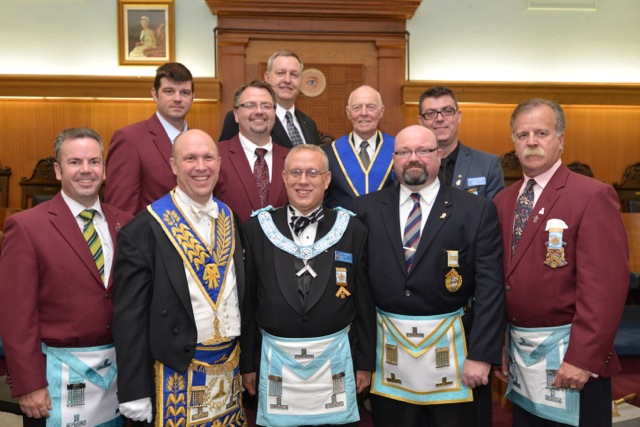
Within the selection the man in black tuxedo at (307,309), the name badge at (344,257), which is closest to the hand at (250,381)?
the man in black tuxedo at (307,309)

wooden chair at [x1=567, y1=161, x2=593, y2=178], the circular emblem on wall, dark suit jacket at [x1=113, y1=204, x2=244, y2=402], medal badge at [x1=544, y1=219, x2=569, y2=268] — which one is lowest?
dark suit jacket at [x1=113, y1=204, x2=244, y2=402]

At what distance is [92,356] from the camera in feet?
7.73

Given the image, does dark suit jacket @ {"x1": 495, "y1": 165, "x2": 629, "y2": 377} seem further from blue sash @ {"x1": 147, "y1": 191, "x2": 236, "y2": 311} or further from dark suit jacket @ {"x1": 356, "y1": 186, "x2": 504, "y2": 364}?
blue sash @ {"x1": 147, "y1": 191, "x2": 236, "y2": 311}

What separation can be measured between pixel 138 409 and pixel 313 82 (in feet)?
18.9

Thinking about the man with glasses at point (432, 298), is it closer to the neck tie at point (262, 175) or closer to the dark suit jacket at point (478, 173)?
the dark suit jacket at point (478, 173)

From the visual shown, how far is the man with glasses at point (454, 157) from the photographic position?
3227 mm

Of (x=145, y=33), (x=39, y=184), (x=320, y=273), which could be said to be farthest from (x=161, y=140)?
(x=39, y=184)

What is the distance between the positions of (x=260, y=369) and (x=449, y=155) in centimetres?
161

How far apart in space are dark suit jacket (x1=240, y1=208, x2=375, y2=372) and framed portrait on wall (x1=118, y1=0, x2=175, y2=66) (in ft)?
17.6

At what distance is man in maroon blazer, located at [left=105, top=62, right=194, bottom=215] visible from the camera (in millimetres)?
3039

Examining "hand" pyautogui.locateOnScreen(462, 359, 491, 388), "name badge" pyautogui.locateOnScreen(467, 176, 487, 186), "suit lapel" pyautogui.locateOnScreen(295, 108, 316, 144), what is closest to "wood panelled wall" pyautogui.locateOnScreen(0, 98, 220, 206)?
"suit lapel" pyautogui.locateOnScreen(295, 108, 316, 144)

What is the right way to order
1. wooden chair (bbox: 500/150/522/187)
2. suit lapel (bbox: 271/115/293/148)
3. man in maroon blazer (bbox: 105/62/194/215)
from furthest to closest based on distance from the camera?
wooden chair (bbox: 500/150/522/187)
suit lapel (bbox: 271/115/293/148)
man in maroon blazer (bbox: 105/62/194/215)

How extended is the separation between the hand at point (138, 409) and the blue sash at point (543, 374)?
5.01 ft

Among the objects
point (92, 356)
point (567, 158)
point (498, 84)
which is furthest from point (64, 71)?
point (567, 158)
